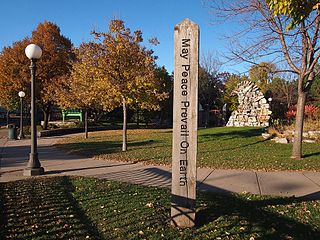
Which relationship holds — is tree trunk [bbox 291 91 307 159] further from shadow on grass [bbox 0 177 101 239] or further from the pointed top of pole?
the pointed top of pole

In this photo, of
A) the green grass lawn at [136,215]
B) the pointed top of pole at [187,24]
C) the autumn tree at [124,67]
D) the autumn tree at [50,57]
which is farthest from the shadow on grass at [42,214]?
the autumn tree at [50,57]

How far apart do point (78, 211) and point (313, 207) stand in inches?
158

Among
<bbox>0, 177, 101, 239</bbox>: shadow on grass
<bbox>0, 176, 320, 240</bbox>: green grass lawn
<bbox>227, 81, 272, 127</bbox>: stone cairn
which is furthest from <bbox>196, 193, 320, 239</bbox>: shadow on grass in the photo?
<bbox>227, 81, 272, 127</bbox>: stone cairn

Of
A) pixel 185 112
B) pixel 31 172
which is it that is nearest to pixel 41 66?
pixel 31 172

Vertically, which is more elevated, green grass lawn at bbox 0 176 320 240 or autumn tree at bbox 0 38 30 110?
autumn tree at bbox 0 38 30 110

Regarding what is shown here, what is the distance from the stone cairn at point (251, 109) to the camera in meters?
29.0

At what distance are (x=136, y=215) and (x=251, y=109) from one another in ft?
87.5

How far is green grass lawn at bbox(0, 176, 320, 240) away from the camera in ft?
13.7

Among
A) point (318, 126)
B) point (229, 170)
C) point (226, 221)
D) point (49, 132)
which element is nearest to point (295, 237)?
point (226, 221)

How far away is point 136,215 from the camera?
4.85m

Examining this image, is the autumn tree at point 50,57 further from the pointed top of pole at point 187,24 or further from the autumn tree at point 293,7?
the autumn tree at point 293,7

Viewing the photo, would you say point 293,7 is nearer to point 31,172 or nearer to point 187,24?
point 187,24

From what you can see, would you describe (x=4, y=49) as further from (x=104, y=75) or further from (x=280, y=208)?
(x=280, y=208)

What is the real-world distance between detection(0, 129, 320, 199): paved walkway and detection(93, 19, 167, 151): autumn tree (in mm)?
3495
